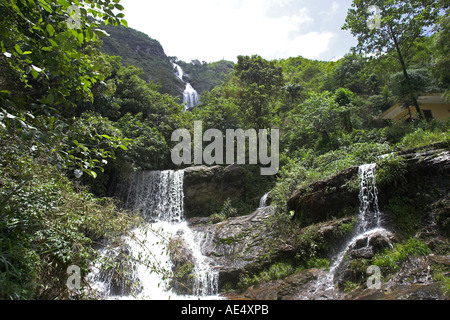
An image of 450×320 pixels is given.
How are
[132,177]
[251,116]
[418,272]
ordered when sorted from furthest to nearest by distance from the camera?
[251,116], [132,177], [418,272]

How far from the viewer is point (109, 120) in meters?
15.8

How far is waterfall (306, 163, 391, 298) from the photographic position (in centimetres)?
743

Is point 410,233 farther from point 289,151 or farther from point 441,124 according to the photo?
point 289,151

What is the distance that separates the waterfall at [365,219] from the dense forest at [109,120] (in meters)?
0.85

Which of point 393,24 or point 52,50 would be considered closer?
point 52,50

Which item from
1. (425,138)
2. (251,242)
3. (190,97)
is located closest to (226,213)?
(251,242)

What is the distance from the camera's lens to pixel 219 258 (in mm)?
10148

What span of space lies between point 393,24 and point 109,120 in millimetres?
17851

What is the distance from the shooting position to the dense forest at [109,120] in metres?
3.21

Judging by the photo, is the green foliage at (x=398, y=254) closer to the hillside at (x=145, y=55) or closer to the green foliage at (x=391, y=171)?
the green foliage at (x=391, y=171)

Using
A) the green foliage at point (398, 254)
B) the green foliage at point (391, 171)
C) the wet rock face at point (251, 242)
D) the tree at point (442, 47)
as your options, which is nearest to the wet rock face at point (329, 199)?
the wet rock face at point (251, 242)

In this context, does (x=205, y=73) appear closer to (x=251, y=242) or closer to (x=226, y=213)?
(x=226, y=213)

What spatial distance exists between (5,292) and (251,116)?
727 inches

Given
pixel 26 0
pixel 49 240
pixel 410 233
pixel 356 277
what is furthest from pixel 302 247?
pixel 26 0
